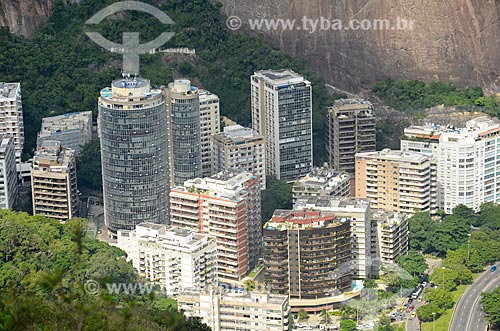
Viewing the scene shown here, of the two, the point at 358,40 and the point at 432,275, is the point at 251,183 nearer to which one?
the point at 432,275

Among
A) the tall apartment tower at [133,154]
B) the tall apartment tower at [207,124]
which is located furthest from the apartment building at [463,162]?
the tall apartment tower at [133,154]

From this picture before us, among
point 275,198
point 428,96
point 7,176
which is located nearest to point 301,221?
point 275,198

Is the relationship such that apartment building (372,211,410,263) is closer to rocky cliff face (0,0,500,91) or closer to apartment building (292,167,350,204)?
apartment building (292,167,350,204)

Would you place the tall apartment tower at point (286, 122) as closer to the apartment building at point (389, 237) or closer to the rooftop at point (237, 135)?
the rooftop at point (237, 135)

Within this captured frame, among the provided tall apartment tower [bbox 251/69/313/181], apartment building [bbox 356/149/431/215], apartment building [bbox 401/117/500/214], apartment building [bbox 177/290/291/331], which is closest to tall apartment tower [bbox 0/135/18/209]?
tall apartment tower [bbox 251/69/313/181]

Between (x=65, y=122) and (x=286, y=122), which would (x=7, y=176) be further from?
(x=286, y=122)

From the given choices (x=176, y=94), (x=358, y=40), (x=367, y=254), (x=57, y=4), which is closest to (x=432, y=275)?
(x=367, y=254)

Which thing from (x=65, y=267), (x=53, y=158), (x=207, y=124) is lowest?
(x=65, y=267)
